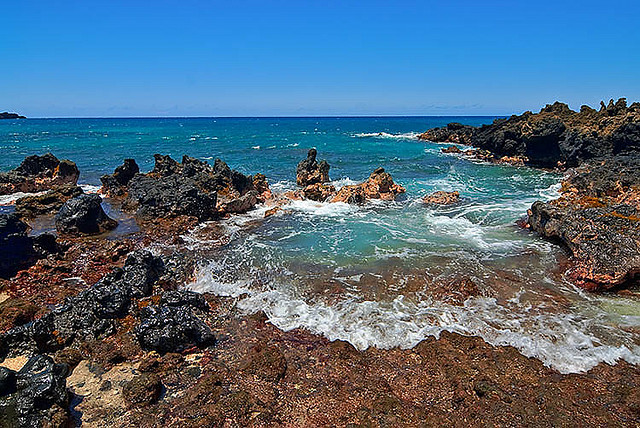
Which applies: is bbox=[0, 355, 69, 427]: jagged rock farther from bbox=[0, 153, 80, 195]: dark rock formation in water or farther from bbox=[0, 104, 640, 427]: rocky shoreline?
bbox=[0, 153, 80, 195]: dark rock formation in water

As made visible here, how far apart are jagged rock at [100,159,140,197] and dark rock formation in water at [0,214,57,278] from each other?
1270 cm

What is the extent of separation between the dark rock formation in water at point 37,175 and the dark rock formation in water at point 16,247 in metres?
16.8

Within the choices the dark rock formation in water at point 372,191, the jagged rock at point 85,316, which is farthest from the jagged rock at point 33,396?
the dark rock formation in water at point 372,191

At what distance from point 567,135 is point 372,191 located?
27.5 meters

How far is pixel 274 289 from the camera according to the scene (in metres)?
12.5

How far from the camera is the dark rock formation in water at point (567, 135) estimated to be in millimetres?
35656

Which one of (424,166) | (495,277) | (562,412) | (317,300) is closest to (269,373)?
(317,300)

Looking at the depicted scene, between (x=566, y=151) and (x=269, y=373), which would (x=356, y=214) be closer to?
(x=269, y=373)

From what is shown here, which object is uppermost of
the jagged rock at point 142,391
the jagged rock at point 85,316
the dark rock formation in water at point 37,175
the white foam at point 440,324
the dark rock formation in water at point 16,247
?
the dark rock formation in water at point 37,175

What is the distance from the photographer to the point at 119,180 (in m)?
28.2

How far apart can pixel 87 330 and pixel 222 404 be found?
191 inches

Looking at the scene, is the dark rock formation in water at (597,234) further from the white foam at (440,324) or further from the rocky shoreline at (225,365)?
the white foam at (440,324)

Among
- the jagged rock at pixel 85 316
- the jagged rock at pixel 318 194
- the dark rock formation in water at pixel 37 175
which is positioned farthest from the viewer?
the dark rock formation in water at pixel 37 175

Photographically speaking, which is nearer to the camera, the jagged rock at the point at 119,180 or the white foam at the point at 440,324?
the white foam at the point at 440,324
